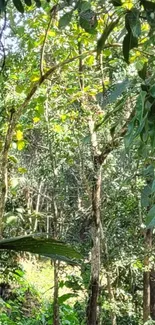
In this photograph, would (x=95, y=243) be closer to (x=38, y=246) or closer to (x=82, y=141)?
(x=82, y=141)

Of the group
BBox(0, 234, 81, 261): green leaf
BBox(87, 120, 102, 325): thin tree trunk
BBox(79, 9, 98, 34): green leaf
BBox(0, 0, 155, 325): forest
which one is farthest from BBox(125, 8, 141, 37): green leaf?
BBox(87, 120, 102, 325): thin tree trunk

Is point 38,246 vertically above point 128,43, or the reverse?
point 128,43

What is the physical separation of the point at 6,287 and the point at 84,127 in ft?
8.48

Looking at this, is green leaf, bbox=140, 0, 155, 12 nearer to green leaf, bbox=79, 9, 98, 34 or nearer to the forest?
the forest

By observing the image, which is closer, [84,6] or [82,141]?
[84,6]

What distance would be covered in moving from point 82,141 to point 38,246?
1.87ft

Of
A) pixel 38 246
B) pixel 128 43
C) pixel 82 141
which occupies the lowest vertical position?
pixel 38 246

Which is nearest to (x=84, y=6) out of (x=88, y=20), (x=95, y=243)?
(x=88, y=20)

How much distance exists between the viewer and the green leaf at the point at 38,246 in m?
0.65

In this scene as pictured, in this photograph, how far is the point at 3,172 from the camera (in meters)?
1.40

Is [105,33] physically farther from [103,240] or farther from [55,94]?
[103,240]

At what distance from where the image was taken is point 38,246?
2.24 ft

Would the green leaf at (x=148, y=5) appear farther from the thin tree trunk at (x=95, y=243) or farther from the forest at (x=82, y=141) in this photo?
the thin tree trunk at (x=95, y=243)

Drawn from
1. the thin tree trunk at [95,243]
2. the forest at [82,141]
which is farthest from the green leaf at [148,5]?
the thin tree trunk at [95,243]
